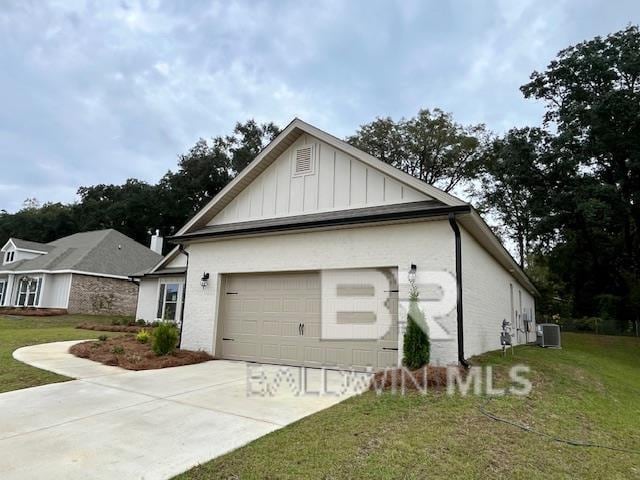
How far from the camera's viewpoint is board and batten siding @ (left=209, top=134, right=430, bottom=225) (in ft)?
30.7

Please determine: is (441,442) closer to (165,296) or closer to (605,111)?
(165,296)

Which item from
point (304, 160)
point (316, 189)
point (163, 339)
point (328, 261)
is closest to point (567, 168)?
point (304, 160)

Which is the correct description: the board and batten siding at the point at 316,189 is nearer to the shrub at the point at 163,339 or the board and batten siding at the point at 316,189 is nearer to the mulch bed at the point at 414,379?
the shrub at the point at 163,339

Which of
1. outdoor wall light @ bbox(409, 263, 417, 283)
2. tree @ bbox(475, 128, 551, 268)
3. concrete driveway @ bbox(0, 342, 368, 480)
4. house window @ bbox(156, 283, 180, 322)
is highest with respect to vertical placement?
tree @ bbox(475, 128, 551, 268)

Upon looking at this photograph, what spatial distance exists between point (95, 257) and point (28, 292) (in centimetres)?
459

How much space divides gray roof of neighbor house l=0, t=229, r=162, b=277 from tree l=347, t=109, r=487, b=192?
62.5 ft

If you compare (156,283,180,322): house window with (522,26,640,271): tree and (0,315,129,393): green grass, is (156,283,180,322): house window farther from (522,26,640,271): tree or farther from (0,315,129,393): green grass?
(522,26,640,271): tree

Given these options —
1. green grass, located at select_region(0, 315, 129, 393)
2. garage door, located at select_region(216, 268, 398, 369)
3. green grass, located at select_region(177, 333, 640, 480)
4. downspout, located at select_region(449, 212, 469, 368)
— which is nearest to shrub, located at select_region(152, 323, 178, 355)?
garage door, located at select_region(216, 268, 398, 369)

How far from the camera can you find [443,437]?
14.5 ft

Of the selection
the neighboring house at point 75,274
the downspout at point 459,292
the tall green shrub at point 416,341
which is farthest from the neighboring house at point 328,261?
the neighboring house at point 75,274

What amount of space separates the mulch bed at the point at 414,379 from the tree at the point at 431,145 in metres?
24.1

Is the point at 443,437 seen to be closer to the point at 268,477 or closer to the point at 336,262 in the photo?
the point at 268,477

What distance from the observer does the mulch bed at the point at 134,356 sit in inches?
354

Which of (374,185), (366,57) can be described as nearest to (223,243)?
(374,185)
